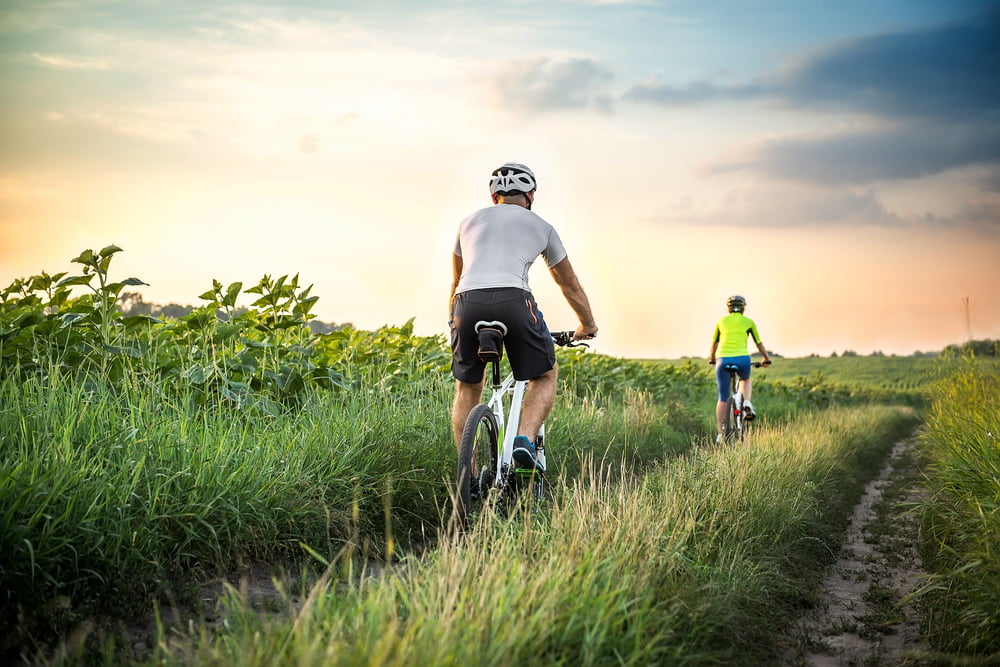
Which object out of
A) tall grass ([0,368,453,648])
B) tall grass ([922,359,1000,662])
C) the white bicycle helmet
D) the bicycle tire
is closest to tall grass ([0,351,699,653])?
tall grass ([0,368,453,648])

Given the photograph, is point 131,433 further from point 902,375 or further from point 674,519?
point 902,375

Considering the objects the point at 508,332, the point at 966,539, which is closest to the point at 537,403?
the point at 508,332

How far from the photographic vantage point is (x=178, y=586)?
12.0ft

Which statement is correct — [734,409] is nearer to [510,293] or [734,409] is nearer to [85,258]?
[510,293]

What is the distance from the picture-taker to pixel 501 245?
198 inches

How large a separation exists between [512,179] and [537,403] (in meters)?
1.56

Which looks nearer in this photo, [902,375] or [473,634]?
[473,634]

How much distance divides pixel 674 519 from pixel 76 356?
4511mm

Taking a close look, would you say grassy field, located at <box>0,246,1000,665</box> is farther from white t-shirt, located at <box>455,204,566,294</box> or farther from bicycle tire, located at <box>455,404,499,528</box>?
white t-shirt, located at <box>455,204,566,294</box>

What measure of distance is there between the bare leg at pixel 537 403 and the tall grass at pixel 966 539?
245 cm

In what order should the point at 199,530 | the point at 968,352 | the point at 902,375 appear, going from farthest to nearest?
the point at 902,375 → the point at 968,352 → the point at 199,530

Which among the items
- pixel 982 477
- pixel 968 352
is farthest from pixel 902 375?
pixel 982 477

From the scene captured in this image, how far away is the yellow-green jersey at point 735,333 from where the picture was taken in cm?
1232

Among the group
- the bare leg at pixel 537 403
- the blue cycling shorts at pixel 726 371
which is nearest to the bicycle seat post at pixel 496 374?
the bare leg at pixel 537 403
